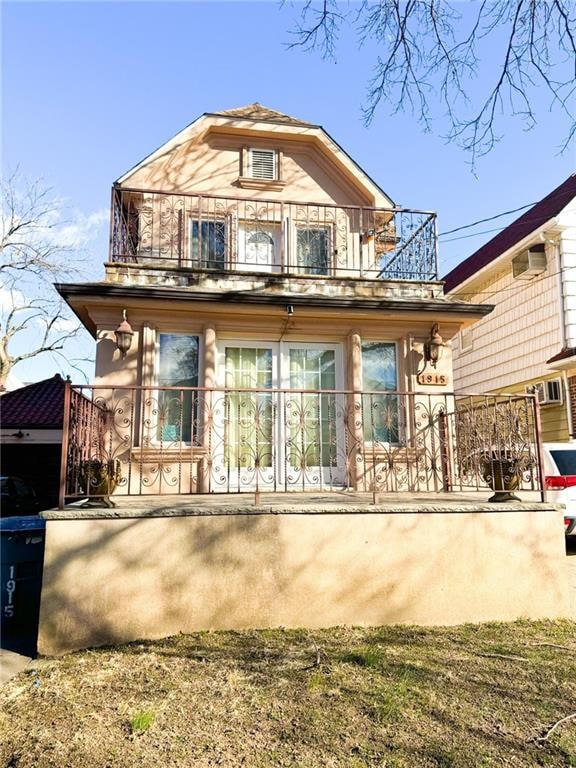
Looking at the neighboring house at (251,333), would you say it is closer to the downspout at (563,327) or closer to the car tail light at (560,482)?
the car tail light at (560,482)

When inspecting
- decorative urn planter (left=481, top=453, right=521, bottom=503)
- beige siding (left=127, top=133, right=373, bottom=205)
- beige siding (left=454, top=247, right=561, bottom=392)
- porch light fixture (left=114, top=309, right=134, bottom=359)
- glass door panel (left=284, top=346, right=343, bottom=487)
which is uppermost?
beige siding (left=127, top=133, right=373, bottom=205)

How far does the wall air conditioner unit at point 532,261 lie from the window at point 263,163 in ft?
20.6

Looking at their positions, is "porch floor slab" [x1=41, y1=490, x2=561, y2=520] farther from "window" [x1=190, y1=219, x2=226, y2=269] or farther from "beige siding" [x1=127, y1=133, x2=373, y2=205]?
"beige siding" [x1=127, y1=133, x2=373, y2=205]

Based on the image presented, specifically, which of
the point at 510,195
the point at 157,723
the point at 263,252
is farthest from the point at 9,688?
the point at 510,195

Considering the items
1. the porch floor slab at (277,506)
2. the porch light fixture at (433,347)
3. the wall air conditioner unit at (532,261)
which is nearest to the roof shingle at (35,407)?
the porch floor slab at (277,506)

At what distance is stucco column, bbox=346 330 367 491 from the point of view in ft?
21.6

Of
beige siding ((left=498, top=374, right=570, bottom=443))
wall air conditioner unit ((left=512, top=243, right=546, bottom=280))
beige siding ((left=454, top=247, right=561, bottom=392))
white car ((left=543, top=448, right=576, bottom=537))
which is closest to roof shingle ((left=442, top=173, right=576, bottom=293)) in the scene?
wall air conditioner unit ((left=512, top=243, right=546, bottom=280))

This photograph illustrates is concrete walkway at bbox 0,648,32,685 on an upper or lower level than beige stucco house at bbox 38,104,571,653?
lower

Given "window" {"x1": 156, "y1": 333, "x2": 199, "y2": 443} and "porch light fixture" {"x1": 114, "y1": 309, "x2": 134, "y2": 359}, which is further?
"window" {"x1": 156, "y1": 333, "x2": 199, "y2": 443}

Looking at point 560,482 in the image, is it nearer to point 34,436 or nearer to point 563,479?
point 563,479

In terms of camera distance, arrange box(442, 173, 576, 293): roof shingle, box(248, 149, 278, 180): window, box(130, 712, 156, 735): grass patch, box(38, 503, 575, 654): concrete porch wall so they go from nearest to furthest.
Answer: box(130, 712, 156, 735): grass patch, box(38, 503, 575, 654): concrete porch wall, box(248, 149, 278, 180): window, box(442, 173, 576, 293): roof shingle

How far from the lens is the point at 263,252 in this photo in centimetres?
852

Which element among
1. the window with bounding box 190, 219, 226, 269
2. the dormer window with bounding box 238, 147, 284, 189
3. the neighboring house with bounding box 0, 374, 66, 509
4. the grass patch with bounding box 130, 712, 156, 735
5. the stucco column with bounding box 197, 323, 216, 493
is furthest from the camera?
the neighboring house with bounding box 0, 374, 66, 509

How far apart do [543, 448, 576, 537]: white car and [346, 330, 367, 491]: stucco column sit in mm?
2632
